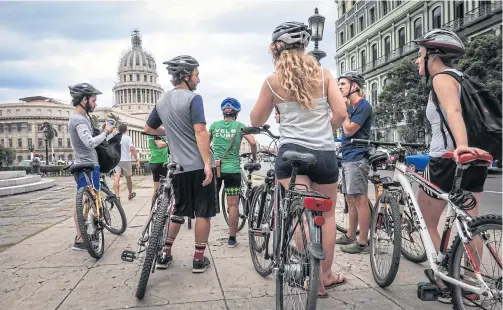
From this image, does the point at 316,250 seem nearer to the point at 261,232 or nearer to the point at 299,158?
the point at 299,158

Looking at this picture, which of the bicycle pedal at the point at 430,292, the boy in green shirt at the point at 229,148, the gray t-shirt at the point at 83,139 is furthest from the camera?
the boy in green shirt at the point at 229,148

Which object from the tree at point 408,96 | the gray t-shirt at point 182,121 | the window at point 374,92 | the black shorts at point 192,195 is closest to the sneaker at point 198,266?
the black shorts at point 192,195

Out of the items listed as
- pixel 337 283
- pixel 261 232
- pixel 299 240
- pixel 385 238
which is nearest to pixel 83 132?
pixel 261 232

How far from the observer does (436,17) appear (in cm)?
3434

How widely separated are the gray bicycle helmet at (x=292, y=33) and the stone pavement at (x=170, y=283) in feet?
6.37

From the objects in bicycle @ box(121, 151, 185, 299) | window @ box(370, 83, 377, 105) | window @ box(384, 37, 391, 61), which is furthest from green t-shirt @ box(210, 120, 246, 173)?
window @ box(370, 83, 377, 105)

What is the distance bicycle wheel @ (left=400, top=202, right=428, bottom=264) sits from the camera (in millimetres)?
3477

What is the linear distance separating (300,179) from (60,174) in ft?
105

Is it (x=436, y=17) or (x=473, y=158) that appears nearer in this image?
(x=473, y=158)

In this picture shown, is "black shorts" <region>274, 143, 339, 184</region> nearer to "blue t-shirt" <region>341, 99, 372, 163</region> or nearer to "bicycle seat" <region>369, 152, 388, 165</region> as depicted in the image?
"bicycle seat" <region>369, 152, 388, 165</region>

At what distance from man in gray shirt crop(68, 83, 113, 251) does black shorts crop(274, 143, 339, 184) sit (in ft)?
8.79

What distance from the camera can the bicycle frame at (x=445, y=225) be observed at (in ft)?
7.45

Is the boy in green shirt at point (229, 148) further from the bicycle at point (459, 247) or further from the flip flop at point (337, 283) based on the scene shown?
the bicycle at point (459, 247)

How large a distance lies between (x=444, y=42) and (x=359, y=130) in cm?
166
